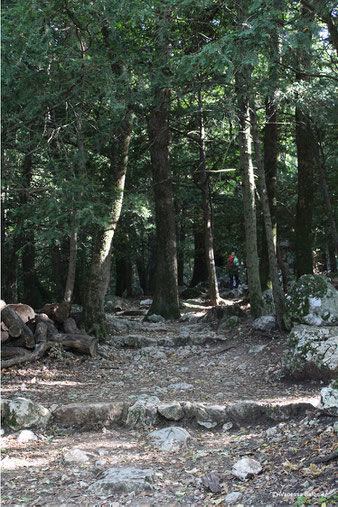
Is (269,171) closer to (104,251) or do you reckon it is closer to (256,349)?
(104,251)

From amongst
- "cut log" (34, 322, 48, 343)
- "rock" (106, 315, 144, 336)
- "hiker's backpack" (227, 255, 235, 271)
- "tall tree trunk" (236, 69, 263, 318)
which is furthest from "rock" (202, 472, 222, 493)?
"hiker's backpack" (227, 255, 235, 271)

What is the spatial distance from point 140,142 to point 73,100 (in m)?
6.69

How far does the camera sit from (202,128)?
1341cm

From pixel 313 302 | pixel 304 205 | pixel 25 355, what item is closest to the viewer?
pixel 313 302

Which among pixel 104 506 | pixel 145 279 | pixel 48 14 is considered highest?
pixel 48 14

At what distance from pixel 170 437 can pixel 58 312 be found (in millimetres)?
4418

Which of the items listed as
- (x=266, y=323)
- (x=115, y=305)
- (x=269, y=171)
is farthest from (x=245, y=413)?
(x=115, y=305)

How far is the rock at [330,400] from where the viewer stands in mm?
4418

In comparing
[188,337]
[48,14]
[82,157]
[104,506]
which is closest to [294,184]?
[188,337]

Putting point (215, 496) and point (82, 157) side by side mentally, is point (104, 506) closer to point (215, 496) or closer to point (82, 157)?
point (215, 496)

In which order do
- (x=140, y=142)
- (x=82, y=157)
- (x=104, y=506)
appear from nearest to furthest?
(x=104, y=506) < (x=82, y=157) < (x=140, y=142)

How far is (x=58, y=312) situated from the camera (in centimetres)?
862

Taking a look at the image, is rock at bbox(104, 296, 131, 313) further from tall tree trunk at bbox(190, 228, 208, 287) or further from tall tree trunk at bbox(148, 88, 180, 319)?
tall tree trunk at bbox(190, 228, 208, 287)

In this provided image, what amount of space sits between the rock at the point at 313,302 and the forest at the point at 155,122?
795mm
